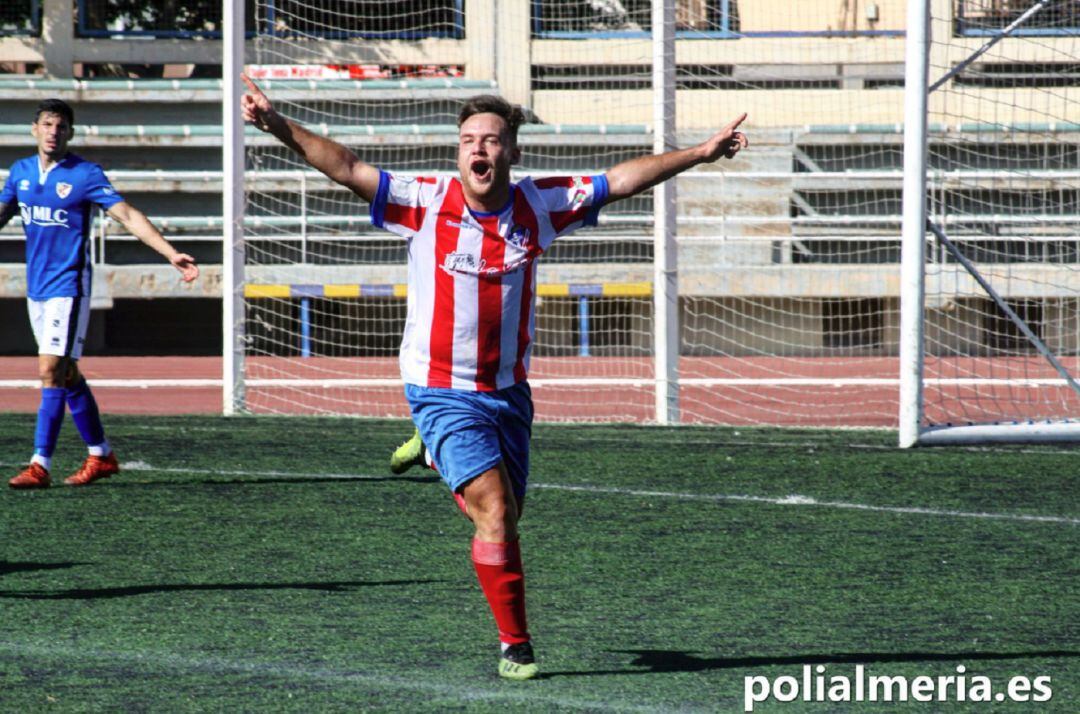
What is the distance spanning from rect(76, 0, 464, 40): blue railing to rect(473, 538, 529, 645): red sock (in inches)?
438

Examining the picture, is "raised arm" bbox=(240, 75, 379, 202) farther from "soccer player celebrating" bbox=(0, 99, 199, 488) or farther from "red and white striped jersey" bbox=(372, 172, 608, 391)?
"soccer player celebrating" bbox=(0, 99, 199, 488)

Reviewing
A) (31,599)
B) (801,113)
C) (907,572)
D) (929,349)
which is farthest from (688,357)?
(31,599)

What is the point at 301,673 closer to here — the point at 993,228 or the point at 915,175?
the point at 915,175

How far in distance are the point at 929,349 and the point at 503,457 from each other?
519 inches

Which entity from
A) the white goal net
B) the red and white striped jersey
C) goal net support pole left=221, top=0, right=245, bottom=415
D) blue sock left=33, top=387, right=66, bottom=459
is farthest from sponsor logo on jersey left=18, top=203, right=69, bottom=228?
the white goal net

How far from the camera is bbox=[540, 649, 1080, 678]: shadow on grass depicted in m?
4.46

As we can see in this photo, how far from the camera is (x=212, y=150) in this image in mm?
20969

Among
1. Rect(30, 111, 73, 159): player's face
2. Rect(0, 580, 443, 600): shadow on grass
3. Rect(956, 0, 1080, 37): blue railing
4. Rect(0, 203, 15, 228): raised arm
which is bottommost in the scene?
Rect(0, 580, 443, 600): shadow on grass

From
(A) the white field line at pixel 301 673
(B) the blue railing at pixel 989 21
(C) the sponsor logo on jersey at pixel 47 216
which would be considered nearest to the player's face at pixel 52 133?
(C) the sponsor logo on jersey at pixel 47 216

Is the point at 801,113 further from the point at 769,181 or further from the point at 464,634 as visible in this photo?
the point at 464,634

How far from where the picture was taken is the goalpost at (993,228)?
9.65 m

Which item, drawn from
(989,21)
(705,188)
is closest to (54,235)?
(989,21)

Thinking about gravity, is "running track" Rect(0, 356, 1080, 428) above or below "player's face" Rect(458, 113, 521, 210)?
below

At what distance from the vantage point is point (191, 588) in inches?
219
